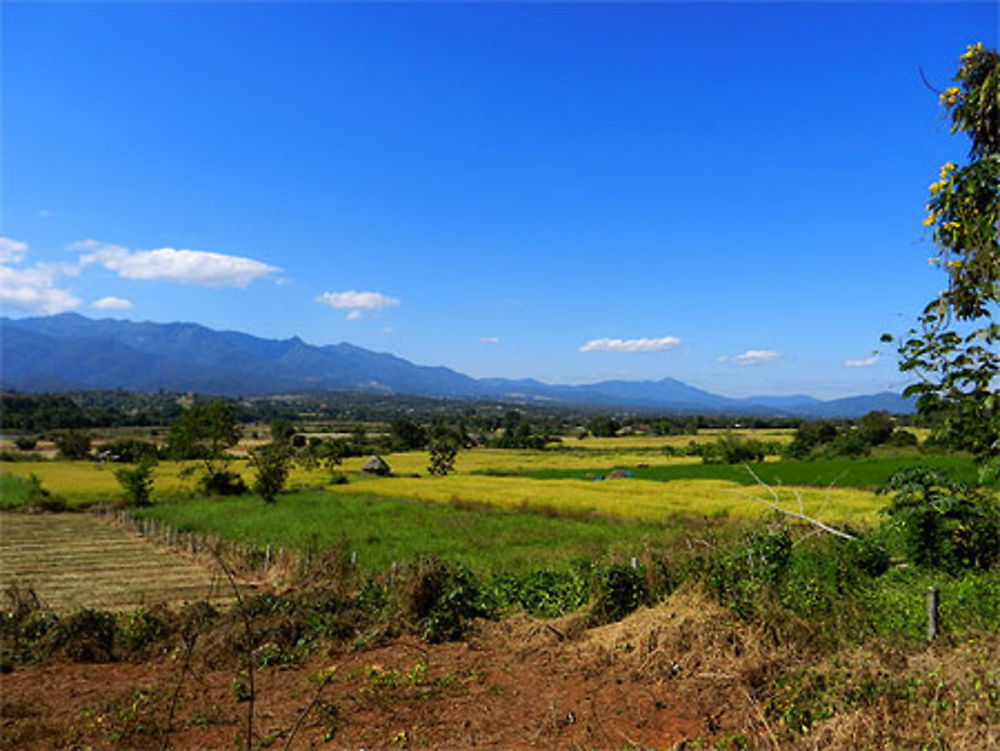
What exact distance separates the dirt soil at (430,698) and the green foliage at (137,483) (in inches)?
1373

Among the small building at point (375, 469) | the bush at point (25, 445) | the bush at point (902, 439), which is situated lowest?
the bush at point (25, 445)

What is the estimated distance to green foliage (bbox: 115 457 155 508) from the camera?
39.3 meters

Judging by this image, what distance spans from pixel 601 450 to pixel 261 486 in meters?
48.3

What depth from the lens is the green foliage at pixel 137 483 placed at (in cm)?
3931

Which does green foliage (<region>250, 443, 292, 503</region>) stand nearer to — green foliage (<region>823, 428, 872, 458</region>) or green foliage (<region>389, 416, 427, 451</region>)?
green foliage (<region>389, 416, 427, 451</region>)

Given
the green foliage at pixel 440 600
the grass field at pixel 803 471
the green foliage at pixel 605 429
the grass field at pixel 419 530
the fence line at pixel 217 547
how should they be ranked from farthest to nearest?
1. the green foliage at pixel 605 429
2. the grass field at pixel 803 471
3. the grass field at pixel 419 530
4. the fence line at pixel 217 547
5. the green foliage at pixel 440 600

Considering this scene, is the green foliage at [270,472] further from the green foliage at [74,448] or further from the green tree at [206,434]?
the green foliage at [74,448]

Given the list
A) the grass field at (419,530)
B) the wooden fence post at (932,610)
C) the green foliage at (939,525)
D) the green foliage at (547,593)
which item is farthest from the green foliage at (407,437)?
the wooden fence post at (932,610)

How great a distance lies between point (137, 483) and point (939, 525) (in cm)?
4305

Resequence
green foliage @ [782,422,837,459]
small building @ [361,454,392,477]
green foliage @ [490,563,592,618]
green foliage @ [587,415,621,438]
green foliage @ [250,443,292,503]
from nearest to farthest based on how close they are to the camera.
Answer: green foliage @ [490,563,592,618]
green foliage @ [250,443,292,503]
small building @ [361,454,392,477]
green foliage @ [782,422,837,459]
green foliage @ [587,415,621,438]

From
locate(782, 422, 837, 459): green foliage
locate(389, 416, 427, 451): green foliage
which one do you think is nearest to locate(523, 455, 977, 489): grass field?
locate(782, 422, 837, 459): green foliage

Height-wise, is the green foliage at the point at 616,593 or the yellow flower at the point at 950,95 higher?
the yellow flower at the point at 950,95

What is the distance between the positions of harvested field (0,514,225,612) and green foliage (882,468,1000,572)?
38.4 feet

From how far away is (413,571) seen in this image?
9.91m
